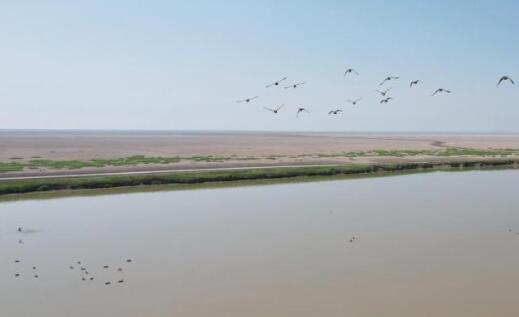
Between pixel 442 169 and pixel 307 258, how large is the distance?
3279 cm

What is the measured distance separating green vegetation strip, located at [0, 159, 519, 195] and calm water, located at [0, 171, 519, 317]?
3.52m

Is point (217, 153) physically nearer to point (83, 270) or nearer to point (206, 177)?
point (206, 177)

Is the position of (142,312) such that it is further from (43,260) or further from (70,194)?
(70,194)

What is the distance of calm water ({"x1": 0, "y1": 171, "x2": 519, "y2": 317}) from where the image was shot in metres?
12.5

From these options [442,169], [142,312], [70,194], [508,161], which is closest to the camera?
[142,312]

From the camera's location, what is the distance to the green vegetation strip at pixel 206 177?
30.8 meters

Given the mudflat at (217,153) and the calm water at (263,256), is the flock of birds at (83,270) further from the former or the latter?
the mudflat at (217,153)

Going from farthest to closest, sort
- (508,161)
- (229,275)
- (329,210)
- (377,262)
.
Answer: (508,161)
(329,210)
(377,262)
(229,275)

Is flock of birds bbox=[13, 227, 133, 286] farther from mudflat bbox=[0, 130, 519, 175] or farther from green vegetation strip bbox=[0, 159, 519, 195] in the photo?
mudflat bbox=[0, 130, 519, 175]

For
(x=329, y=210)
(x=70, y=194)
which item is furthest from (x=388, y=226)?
(x=70, y=194)

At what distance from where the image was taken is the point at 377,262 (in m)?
15.8

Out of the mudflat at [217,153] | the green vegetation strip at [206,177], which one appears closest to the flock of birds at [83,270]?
the green vegetation strip at [206,177]

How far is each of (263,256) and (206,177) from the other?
64.5ft

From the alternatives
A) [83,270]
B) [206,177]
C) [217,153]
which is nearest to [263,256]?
[83,270]
